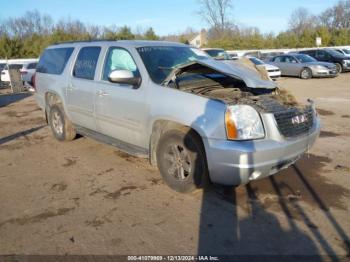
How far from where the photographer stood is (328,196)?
440 cm

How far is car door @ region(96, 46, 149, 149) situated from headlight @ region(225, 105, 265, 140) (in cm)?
128

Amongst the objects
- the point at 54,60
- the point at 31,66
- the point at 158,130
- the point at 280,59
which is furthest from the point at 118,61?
the point at 280,59

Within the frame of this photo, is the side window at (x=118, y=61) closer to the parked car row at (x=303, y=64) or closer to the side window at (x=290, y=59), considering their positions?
the parked car row at (x=303, y=64)

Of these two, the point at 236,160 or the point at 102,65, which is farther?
the point at 102,65

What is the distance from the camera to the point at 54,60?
7.18 metres

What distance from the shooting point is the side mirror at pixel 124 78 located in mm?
4750

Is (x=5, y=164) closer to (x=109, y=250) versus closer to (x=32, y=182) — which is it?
(x=32, y=182)

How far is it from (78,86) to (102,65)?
741 mm

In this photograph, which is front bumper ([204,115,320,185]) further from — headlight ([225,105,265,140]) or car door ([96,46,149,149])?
car door ([96,46,149,149])

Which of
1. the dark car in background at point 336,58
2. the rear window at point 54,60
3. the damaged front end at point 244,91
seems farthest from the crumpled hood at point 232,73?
the dark car in background at point 336,58

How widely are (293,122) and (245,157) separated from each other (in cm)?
86

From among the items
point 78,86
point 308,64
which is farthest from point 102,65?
point 308,64

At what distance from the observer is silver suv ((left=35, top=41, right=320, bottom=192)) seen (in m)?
3.97

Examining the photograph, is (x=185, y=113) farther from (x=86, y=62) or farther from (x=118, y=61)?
(x=86, y=62)
